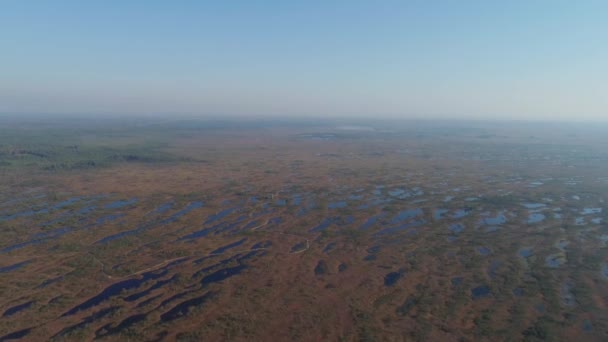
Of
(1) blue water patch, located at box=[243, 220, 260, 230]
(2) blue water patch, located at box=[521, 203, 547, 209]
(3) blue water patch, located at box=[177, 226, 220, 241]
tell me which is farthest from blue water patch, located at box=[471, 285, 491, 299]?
(2) blue water patch, located at box=[521, 203, 547, 209]

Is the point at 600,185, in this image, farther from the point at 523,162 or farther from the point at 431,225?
the point at 431,225

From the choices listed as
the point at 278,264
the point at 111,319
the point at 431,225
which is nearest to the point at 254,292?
the point at 278,264

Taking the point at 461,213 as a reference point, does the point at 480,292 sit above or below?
below

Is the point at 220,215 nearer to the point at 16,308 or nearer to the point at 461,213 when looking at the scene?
the point at 16,308

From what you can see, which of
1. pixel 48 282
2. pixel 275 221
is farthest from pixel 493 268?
pixel 48 282

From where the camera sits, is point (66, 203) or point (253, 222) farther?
point (66, 203)

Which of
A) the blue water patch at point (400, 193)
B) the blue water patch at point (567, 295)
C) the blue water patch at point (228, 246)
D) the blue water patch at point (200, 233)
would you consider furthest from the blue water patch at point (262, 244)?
the blue water patch at point (400, 193)
